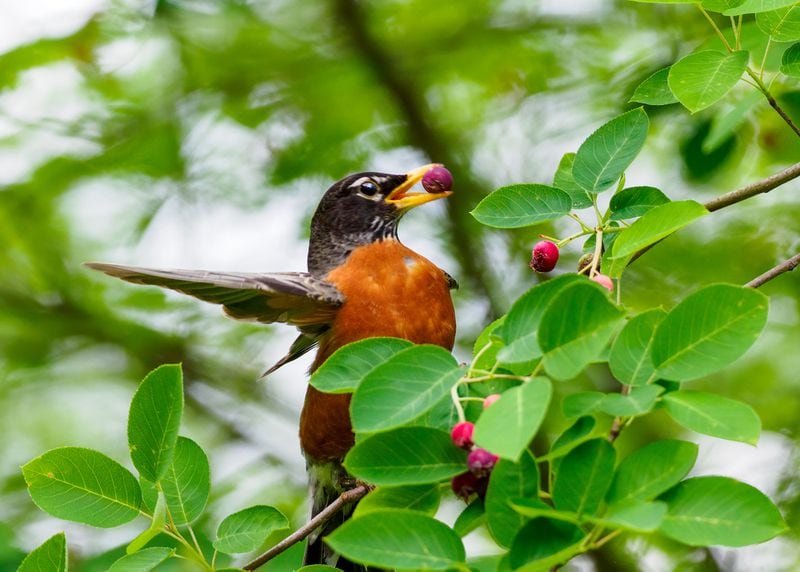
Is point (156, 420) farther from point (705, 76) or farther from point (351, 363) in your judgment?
point (705, 76)

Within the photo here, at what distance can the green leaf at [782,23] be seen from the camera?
7.06 ft

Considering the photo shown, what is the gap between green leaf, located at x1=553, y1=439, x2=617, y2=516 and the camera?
153 centimetres

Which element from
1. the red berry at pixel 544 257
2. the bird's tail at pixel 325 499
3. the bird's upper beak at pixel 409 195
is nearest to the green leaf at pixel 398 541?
the red berry at pixel 544 257

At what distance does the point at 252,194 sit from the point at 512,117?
54.0 inches

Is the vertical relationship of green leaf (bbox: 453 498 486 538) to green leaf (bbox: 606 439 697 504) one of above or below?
below

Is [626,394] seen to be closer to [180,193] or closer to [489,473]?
[489,473]

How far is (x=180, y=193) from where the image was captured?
5.38 metres

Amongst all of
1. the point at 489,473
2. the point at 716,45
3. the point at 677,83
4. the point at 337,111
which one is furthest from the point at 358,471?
the point at 337,111

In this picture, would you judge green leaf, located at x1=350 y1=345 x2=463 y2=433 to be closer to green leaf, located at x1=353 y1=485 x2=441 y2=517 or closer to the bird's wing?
green leaf, located at x1=353 y1=485 x2=441 y2=517

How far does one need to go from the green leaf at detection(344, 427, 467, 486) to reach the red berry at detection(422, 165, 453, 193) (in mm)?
1946

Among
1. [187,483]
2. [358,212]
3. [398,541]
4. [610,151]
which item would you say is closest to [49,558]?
[187,483]

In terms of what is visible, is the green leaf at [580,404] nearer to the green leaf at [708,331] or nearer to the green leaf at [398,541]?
the green leaf at [708,331]

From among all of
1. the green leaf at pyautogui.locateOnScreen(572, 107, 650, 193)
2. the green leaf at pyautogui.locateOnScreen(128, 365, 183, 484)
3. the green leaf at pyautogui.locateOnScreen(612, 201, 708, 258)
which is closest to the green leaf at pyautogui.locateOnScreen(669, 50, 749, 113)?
the green leaf at pyautogui.locateOnScreen(572, 107, 650, 193)

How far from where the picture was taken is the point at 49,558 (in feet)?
6.40
